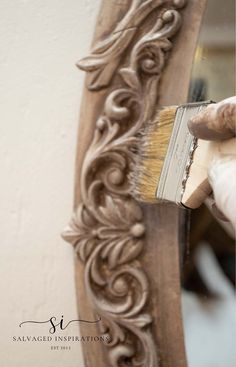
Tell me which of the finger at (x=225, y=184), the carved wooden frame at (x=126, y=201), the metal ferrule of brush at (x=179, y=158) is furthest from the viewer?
the carved wooden frame at (x=126, y=201)

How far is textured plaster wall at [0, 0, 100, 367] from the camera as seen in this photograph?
0.53 meters

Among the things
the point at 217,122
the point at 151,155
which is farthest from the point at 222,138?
the point at 151,155

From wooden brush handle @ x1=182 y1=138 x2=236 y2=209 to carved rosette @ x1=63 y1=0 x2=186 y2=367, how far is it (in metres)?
0.14

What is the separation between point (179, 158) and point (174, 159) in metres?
0.01

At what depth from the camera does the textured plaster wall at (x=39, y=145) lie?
0.53m

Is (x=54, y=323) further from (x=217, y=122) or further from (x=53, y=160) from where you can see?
(x=217, y=122)

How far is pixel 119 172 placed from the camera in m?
0.52

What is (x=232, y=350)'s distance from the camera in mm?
533

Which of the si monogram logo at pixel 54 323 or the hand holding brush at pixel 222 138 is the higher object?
the hand holding brush at pixel 222 138

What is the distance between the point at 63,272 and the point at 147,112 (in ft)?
0.74

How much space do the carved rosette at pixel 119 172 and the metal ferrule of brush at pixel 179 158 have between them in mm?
82

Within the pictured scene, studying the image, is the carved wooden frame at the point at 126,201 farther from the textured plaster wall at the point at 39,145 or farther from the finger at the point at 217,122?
the finger at the point at 217,122

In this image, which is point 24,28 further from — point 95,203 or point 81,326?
point 81,326

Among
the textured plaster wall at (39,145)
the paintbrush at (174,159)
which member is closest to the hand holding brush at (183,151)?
the paintbrush at (174,159)
